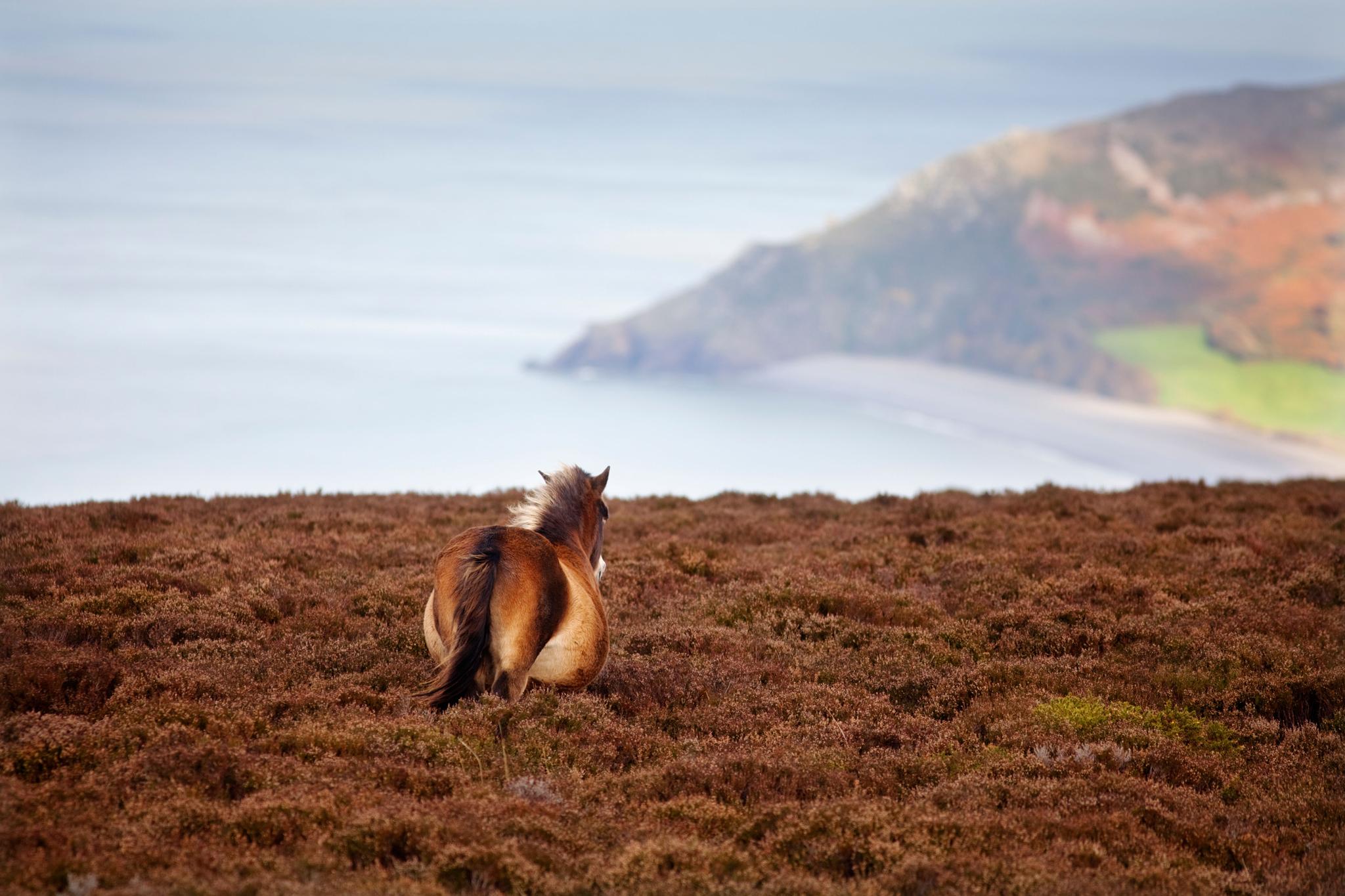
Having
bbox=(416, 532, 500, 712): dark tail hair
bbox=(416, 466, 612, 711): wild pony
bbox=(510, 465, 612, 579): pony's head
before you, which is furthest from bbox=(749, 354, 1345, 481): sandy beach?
bbox=(416, 532, 500, 712): dark tail hair

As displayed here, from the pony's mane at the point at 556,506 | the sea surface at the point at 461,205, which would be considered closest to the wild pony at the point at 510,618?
the pony's mane at the point at 556,506

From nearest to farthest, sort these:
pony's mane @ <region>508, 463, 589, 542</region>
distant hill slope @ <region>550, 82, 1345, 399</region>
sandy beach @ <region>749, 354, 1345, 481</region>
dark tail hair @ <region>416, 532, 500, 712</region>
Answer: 1. dark tail hair @ <region>416, 532, 500, 712</region>
2. pony's mane @ <region>508, 463, 589, 542</region>
3. sandy beach @ <region>749, 354, 1345, 481</region>
4. distant hill slope @ <region>550, 82, 1345, 399</region>

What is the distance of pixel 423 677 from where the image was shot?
989 centimetres

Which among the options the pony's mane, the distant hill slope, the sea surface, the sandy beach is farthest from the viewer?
the distant hill slope

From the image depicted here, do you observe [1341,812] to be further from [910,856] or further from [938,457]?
[938,457]

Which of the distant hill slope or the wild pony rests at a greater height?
the distant hill slope

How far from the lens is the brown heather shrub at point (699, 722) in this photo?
6.52 meters

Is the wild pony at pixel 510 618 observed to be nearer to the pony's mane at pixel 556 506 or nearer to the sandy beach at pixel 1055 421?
the pony's mane at pixel 556 506

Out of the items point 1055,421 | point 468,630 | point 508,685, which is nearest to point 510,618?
point 468,630

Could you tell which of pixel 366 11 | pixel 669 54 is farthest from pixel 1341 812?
pixel 366 11

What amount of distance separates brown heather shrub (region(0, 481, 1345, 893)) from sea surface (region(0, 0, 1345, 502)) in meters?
75.5

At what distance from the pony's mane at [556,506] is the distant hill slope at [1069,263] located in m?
88.9

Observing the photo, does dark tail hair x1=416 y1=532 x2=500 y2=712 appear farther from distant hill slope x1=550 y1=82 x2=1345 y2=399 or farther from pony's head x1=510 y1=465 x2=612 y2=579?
distant hill slope x1=550 y1=82 x2=1345 y2=399

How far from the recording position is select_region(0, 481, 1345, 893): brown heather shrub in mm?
6523
